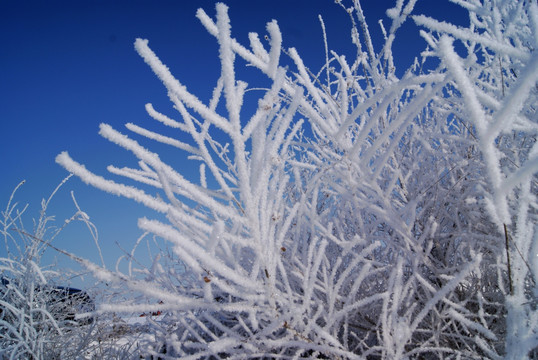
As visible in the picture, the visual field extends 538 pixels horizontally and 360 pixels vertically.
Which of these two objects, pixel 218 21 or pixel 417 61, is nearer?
pixel 218 21

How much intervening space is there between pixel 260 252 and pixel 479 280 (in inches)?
41.9

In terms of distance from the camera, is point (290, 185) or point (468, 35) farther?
point (290, 185)

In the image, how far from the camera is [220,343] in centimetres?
112

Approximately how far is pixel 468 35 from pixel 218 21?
687mm

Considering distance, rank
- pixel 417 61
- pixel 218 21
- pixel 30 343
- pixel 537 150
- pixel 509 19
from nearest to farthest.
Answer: pixel 218 21, pixel 537 150, pixel 509 19, pixel 417 61, pixel 30 343

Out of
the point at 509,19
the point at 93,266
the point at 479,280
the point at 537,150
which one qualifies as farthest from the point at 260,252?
the point at 509,19

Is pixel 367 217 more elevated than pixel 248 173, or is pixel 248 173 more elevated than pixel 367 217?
pixel 248 173

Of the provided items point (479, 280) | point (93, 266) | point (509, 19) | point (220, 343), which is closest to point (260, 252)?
point (220, 343)

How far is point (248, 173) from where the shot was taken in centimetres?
105

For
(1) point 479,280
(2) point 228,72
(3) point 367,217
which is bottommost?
(1) point 479,280

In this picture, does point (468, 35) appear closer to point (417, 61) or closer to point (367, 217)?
point (367, 217)

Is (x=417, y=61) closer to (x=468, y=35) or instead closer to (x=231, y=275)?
(x=468, y=35)

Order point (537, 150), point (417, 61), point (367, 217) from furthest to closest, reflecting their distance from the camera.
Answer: point (417, 61) → point (367, 217) → point (537, 150)

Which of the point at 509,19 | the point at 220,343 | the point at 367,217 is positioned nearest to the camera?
the point at 220,343
